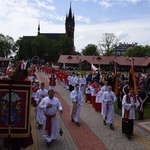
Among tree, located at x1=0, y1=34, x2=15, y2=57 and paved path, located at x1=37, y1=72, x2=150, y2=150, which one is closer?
paved path, located at x1=37, y1=72, x2=150, y2=150

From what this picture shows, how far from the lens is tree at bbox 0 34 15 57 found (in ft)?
403

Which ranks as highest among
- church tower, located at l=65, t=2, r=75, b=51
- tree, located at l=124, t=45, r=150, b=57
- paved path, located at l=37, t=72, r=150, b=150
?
church tower, located at l=65, t=2, r=75, b=51

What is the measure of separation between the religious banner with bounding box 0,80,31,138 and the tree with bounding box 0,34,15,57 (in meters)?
118

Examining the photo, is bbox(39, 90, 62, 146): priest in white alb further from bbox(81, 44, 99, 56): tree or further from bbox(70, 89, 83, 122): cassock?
bbox(81, 44, 99, 56): tree

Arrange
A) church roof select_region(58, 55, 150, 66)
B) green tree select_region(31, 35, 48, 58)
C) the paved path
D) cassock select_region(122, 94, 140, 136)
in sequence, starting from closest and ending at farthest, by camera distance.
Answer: the paved path < cassock select_region(122, 94, 140, 136) < church roof select_region(58, 55, 150, 66) < green tree select_region(31, 35, 48, 58)

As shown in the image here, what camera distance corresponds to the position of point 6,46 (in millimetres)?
123250

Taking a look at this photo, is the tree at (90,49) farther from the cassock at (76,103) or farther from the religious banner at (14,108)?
→ the religious banner at (14,108)

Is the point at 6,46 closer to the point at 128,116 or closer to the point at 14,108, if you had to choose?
the point at 128,116

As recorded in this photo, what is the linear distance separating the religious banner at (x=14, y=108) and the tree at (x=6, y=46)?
118 metres

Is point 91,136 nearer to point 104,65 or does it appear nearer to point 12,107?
point 12,107

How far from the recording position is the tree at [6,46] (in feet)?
403

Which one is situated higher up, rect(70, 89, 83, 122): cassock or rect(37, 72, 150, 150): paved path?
rect(70, 89, 83, 122): cassock

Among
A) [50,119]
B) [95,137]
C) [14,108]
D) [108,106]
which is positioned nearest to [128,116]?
[95,137]

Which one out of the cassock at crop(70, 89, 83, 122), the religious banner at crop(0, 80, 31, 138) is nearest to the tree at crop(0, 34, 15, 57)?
the cassock at crop(70, 89, 83, 122)
